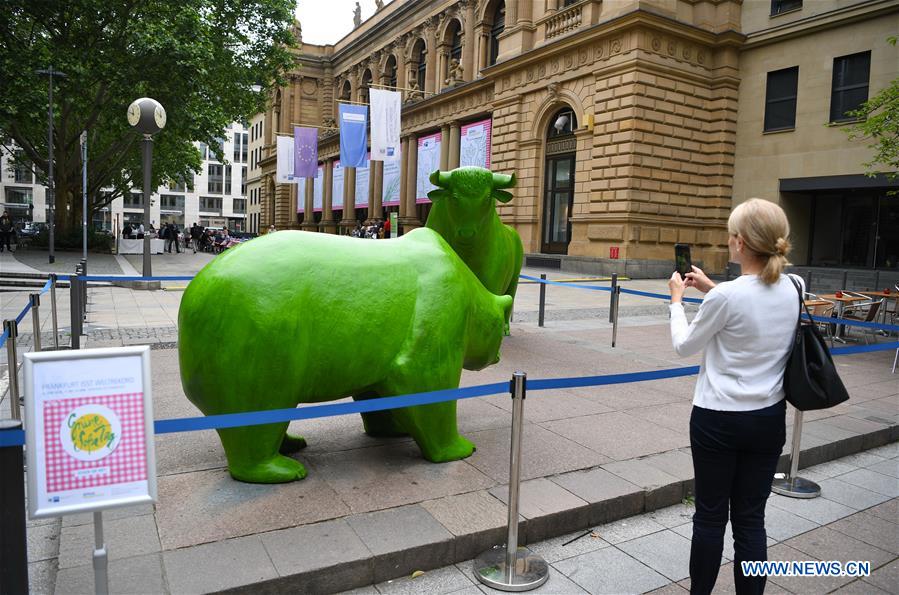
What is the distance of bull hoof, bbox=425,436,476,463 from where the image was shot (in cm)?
430

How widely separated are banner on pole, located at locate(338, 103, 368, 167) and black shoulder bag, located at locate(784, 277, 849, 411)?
76.6 ft

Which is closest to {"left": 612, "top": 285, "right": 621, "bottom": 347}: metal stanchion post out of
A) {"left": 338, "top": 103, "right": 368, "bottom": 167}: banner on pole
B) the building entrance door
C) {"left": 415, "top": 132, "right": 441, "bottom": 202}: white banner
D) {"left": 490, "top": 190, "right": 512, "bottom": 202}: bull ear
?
{"left": 490, "top": 190, "right": 512, "bottom": 202}: bull ear

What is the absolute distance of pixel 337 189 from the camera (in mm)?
45281

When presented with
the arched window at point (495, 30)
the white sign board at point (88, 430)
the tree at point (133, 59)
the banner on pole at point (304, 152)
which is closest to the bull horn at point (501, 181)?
the white sign board at point (88, 430)

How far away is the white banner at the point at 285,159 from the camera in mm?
30469

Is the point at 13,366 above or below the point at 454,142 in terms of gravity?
below

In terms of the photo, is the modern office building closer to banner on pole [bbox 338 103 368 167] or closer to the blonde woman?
banner on pole [bbox 338 103 368 167]

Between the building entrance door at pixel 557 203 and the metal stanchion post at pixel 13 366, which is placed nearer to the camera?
the metal stanchion post at pixel 13 366

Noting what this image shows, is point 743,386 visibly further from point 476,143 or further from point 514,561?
point 476,143

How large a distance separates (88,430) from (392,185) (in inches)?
1396

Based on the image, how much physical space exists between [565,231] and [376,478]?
22.0m

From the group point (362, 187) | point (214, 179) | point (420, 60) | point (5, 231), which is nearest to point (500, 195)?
point (5, 231)

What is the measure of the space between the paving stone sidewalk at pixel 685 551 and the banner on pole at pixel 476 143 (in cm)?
2471

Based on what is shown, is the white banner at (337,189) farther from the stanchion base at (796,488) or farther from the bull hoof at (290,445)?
the stanchion base at (796,488)
